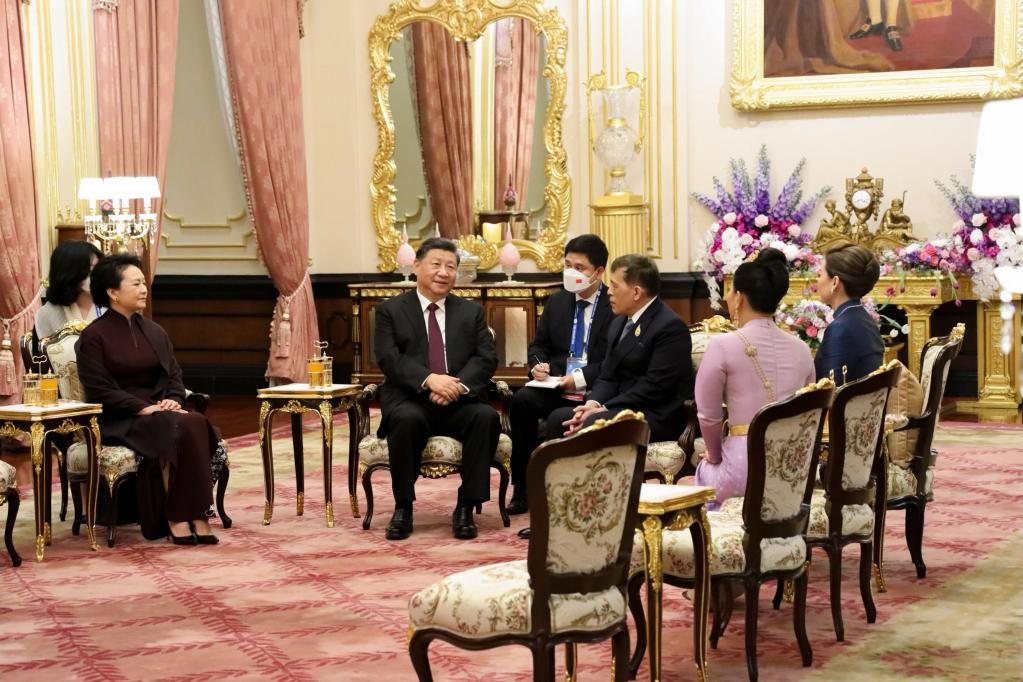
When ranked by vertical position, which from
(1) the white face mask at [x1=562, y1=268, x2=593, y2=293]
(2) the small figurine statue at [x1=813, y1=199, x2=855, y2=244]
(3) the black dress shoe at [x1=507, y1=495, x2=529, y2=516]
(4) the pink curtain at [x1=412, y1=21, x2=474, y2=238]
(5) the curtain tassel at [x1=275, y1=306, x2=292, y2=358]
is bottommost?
(3) the black dress shoe at [x1=507, y1=495, x2=529, y2=516]

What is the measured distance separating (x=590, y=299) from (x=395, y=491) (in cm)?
129

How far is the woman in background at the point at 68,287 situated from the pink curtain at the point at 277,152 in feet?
13.2

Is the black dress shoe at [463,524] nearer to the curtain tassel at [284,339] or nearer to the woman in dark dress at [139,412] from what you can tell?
the woman in dark dress at [139,412]

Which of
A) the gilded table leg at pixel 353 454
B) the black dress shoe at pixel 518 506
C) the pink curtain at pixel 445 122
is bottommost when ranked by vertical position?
the black dress shoe at pixel 518 506

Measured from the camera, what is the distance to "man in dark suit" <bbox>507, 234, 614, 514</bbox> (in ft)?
21.8

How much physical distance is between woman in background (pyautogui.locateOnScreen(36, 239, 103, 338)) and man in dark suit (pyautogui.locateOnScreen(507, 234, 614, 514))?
7.02 feet

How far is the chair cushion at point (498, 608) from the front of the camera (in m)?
3.46

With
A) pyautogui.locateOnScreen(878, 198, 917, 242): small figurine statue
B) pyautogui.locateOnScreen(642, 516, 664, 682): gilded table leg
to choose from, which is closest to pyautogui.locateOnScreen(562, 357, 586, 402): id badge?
pyautogui.locateOnScreen(642, 516, 664, 682): gilded table leg

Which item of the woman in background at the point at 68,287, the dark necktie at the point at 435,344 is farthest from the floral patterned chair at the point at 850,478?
the woman in background at the point at 68,287

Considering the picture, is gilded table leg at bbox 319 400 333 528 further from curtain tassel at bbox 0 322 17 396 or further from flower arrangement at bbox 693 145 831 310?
flower arrangement at bbox 693 145 831 310

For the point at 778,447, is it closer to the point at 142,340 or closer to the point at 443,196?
the point at 142,340

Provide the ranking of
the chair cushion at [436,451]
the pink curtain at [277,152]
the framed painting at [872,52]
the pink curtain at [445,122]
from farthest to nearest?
1. the pink curtain at [445,122]
2. the pink curtain at [277,152]
3. the framed painting at [872,52]
4. the chair cushion at [436,451]

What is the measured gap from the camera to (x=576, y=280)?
6.70m

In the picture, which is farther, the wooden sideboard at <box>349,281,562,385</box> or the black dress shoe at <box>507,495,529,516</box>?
the wooden sideboard at <box>349,281,562,385</box>
